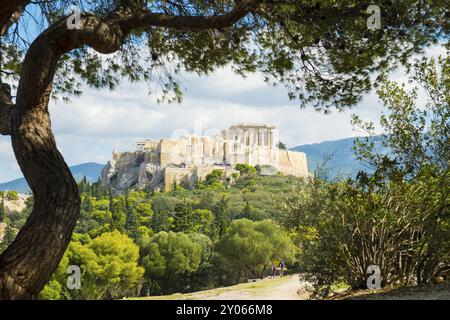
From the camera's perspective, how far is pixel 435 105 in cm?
583

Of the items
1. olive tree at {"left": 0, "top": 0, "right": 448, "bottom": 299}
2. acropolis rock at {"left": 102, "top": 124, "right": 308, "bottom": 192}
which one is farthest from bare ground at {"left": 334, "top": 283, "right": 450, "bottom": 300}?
acropolis rock at {"left": 102, "top": 124, "right": 308, "bottom": 192}

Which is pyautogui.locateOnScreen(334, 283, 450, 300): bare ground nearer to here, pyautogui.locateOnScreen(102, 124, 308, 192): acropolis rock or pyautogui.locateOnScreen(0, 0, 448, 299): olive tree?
pyautogui.locateOnScreen(0, 0, 448, 299): olive tree

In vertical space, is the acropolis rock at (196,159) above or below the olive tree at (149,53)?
above

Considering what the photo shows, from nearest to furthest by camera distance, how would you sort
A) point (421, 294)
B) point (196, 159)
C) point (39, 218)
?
point (39, 218) < point (421, 294) < point (196, 159)

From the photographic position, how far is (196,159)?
75.2 meters

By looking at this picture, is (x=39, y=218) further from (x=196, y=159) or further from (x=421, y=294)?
(x=196, y=159)

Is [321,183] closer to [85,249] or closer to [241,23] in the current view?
[241,23]

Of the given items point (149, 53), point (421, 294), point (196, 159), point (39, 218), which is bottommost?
point (421, 294)

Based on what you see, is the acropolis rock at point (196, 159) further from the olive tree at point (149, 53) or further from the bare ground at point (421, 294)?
the bare ground at point (421, 294)

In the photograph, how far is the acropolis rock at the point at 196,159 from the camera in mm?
72375

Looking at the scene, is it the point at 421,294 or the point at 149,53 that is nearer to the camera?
the point at 421,294

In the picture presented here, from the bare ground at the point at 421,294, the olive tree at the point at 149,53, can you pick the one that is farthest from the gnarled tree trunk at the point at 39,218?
the bare ground at the point at 421,294

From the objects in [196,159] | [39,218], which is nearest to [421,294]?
[39,218]

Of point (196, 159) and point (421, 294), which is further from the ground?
point (196, 159)
